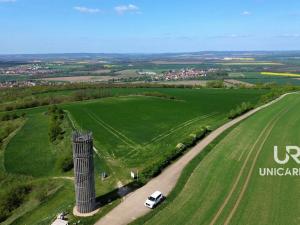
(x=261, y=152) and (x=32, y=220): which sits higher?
(x=261, y=152)

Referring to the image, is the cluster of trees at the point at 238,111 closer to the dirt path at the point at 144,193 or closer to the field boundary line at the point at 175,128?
the field boundary line at the point at 175,128

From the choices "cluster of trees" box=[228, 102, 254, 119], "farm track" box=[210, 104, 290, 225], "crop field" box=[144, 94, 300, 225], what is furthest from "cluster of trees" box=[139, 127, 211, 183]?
"cluster of trees" box=[228, 102, 254, 119]

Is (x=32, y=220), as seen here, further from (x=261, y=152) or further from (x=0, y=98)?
(x=0, y=98)

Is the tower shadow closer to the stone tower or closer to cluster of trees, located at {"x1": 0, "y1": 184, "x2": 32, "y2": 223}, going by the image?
the stone tower

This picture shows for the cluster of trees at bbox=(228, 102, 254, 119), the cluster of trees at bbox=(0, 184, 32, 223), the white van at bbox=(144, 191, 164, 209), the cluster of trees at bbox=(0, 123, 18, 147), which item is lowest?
the cluster of trees at bbox=(0, 184, 32, 223)

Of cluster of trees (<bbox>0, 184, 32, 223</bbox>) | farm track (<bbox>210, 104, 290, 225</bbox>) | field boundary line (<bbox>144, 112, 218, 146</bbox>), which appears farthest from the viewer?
field boundary line (<bbox>144, 112, 218, 146</bbox>)

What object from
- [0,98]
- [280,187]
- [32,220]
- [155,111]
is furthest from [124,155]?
[0,98]
